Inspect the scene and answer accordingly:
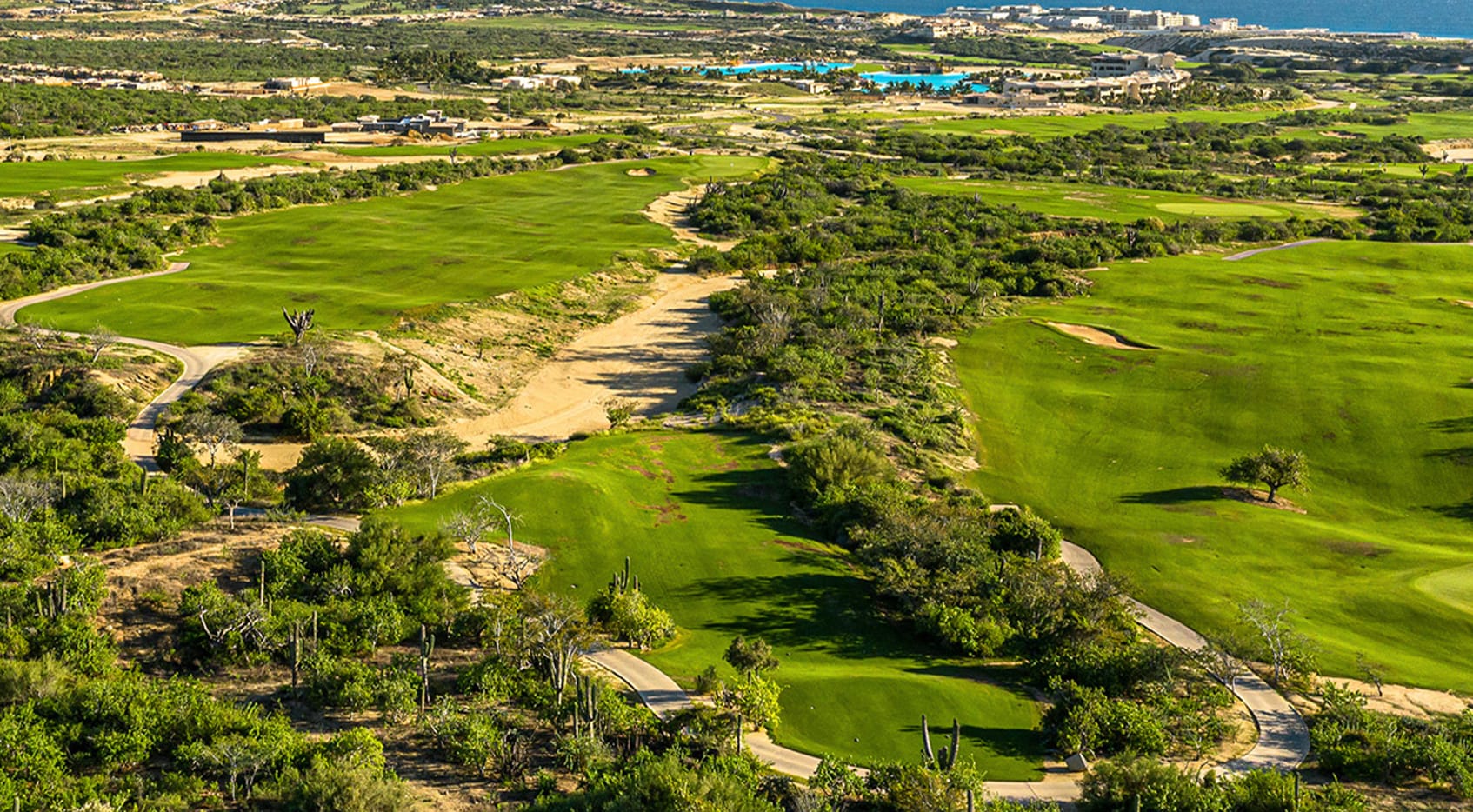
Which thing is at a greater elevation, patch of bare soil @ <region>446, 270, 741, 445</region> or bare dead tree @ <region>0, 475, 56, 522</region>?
bare dead tree @ <region>0, 475, 56, 522</region>

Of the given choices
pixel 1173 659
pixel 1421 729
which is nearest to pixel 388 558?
pixel 1173 659

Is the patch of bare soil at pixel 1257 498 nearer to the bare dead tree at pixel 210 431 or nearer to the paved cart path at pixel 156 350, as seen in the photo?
the bare dead tree at pixel 210 431

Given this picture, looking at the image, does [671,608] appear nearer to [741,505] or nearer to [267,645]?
[741,505]

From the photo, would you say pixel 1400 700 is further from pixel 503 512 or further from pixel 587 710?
pixel 503 512

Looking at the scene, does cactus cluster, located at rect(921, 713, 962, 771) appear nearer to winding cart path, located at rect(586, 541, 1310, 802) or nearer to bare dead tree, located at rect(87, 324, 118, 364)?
winding cart path, located at rect(586, 541, 1310, 802)

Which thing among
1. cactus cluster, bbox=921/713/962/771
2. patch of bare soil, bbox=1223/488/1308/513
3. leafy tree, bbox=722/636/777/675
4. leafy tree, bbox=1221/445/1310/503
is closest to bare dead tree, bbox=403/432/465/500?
leafy tree, bbox=722/636/777/675

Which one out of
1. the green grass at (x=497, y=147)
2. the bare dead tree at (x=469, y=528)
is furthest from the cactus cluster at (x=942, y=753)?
the green grass at (x=497, y=147)
